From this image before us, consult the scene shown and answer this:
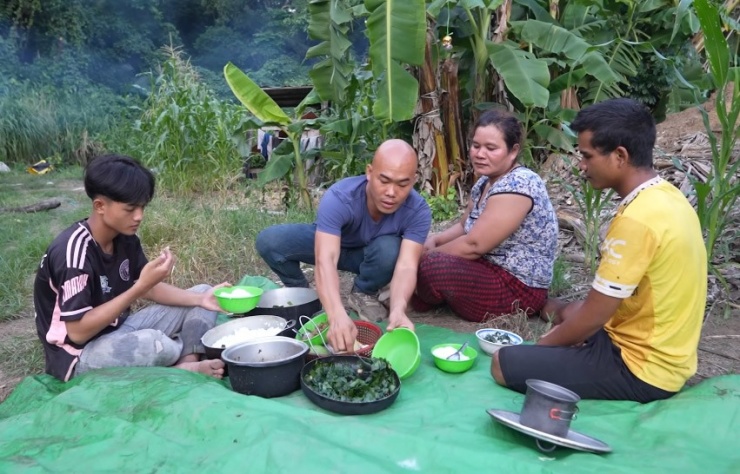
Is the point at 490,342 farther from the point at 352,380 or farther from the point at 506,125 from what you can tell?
the point at 506,125

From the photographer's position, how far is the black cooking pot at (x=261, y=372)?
2.09 m

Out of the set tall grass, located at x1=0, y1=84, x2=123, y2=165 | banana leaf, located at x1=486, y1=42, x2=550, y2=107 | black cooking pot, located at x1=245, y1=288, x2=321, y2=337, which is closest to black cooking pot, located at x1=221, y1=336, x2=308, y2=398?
black cooking pot, located at x1=245, y1=288, x2=321, y2=337

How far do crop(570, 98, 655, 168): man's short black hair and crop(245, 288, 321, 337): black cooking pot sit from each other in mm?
1542

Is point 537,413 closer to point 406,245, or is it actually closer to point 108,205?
point 406,245

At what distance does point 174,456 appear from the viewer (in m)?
1.71

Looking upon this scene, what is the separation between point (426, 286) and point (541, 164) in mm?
3607

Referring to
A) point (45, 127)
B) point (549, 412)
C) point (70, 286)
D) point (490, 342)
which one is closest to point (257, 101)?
point (70, 286)

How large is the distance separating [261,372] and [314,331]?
21.7 inches

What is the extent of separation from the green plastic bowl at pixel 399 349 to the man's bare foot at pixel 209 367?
0.65m

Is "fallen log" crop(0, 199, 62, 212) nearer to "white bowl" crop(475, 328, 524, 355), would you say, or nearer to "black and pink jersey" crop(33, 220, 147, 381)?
"black and pink jersey" crop(33, 220, 147, 381)

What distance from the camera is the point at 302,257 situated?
336 cm

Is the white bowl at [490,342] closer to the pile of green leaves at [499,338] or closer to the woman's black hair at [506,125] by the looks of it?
the pile of green leaves at [499,338]

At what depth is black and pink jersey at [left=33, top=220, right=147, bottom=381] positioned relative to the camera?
2145 mm

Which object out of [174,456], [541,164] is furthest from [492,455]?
[541,164]
